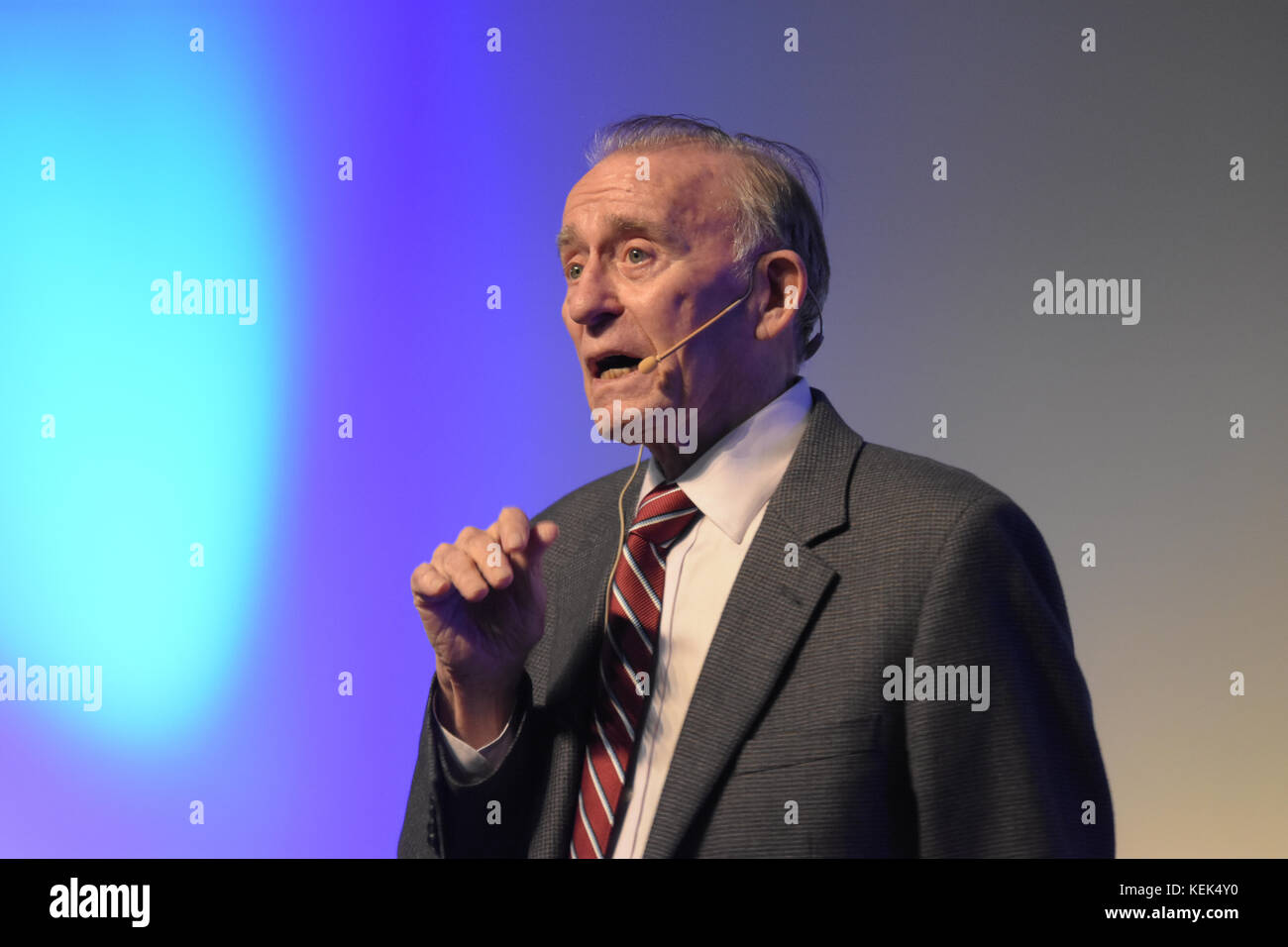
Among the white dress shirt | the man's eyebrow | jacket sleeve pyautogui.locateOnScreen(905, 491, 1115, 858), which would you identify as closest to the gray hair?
the man's eyebrow

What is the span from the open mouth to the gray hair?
244mm

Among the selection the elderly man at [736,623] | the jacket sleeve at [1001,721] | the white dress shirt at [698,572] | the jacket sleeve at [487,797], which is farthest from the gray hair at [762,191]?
the jacket sleeve at [487,797]

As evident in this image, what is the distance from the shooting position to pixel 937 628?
1.73 m

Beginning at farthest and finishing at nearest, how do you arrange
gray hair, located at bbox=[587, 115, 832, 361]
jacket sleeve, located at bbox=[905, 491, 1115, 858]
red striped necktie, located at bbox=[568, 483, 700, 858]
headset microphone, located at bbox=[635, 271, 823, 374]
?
gray hair, located at bbox=[587, 115, 832, 361] < headset microphone, located at bbox=[635, 271, 823, 374] < red striped necktie, located at bbox=[568, 483, 700, 858] < jacket sleeve, located at bbox=[905, 491, 1115, 858]

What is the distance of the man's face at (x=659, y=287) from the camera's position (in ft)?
6.52

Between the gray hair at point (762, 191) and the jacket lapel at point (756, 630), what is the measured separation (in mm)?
385

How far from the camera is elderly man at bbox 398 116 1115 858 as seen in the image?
172cm

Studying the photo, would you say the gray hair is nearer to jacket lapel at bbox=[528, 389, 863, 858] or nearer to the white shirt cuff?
jacket lapel at bbox=[528, 389, 863, 858]

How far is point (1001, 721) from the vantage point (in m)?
1.72

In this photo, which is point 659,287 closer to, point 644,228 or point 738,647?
point 644,228

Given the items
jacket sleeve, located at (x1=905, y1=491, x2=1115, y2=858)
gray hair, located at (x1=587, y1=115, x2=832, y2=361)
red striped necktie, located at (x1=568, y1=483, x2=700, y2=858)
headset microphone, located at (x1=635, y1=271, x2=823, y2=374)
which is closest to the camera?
jacket sleeve, located at (x1=905, y1=491, x2=1115, y2=858)

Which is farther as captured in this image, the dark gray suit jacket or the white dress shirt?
Result: the white dress shirt

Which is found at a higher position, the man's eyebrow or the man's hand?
the man's eyebrow
